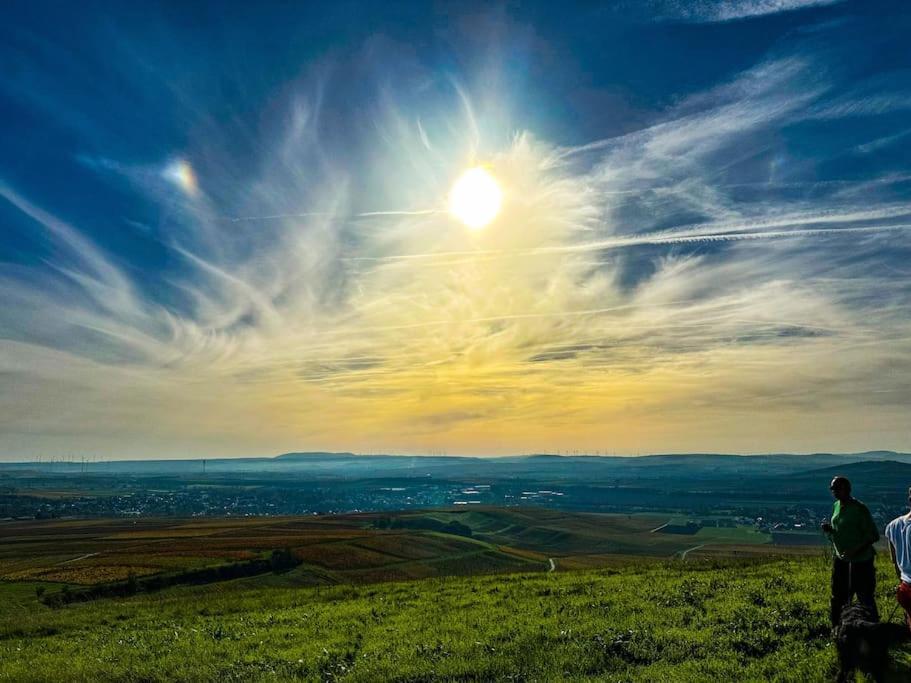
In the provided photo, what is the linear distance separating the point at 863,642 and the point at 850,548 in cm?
286

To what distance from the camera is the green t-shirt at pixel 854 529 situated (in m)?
12.7

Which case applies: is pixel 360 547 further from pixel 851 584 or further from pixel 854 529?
pixel 854 529

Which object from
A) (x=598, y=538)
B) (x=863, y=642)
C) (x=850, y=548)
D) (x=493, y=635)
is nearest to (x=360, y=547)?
(x=598, y=538)

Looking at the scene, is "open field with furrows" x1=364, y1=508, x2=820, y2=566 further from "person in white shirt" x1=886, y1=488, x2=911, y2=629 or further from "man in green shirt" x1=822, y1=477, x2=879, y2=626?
"person in white shirt" x1=886, y1=488, x2=911, y2=629

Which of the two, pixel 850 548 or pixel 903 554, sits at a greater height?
pixel 903 554

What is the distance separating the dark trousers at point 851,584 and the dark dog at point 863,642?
1.23m

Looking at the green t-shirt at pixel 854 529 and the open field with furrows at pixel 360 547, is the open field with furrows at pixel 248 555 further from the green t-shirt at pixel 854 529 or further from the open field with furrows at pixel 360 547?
the green t-shirt at pixel 854 529

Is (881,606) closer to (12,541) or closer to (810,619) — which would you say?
(810,619)

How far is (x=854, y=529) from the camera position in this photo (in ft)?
42.1

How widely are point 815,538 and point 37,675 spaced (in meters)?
202

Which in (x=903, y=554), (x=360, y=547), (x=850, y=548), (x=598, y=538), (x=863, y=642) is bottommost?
(x=598, y=538)

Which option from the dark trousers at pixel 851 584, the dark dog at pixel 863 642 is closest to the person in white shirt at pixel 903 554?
the dark dog at pixel 863 642

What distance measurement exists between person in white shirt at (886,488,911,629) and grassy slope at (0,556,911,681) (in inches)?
47.8

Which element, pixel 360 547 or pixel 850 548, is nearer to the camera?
pixel 850 548
